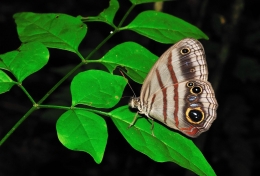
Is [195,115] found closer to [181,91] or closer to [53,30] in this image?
[181,91]

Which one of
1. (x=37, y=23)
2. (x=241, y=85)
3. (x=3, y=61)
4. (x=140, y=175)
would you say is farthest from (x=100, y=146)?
(x=241, y=85)

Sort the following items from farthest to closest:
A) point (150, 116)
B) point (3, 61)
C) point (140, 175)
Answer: point (140, 175) < point (150, 116) < point (3, 61)

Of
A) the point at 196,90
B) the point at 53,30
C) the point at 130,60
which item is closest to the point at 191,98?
the point at 196,90

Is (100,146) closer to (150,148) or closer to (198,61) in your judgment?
(150,148)

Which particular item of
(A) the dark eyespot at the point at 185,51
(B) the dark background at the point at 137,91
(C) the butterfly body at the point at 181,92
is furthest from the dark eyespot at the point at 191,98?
(B) the dark background at the point at 137,91

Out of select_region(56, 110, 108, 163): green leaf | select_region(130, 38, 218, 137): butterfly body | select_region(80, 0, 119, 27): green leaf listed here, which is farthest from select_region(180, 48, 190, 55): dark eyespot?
select_region(56, 110, 108, 163): green leaf

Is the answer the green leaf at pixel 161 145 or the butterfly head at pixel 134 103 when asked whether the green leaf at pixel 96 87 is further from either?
the butterfly head at pixel 134 103
